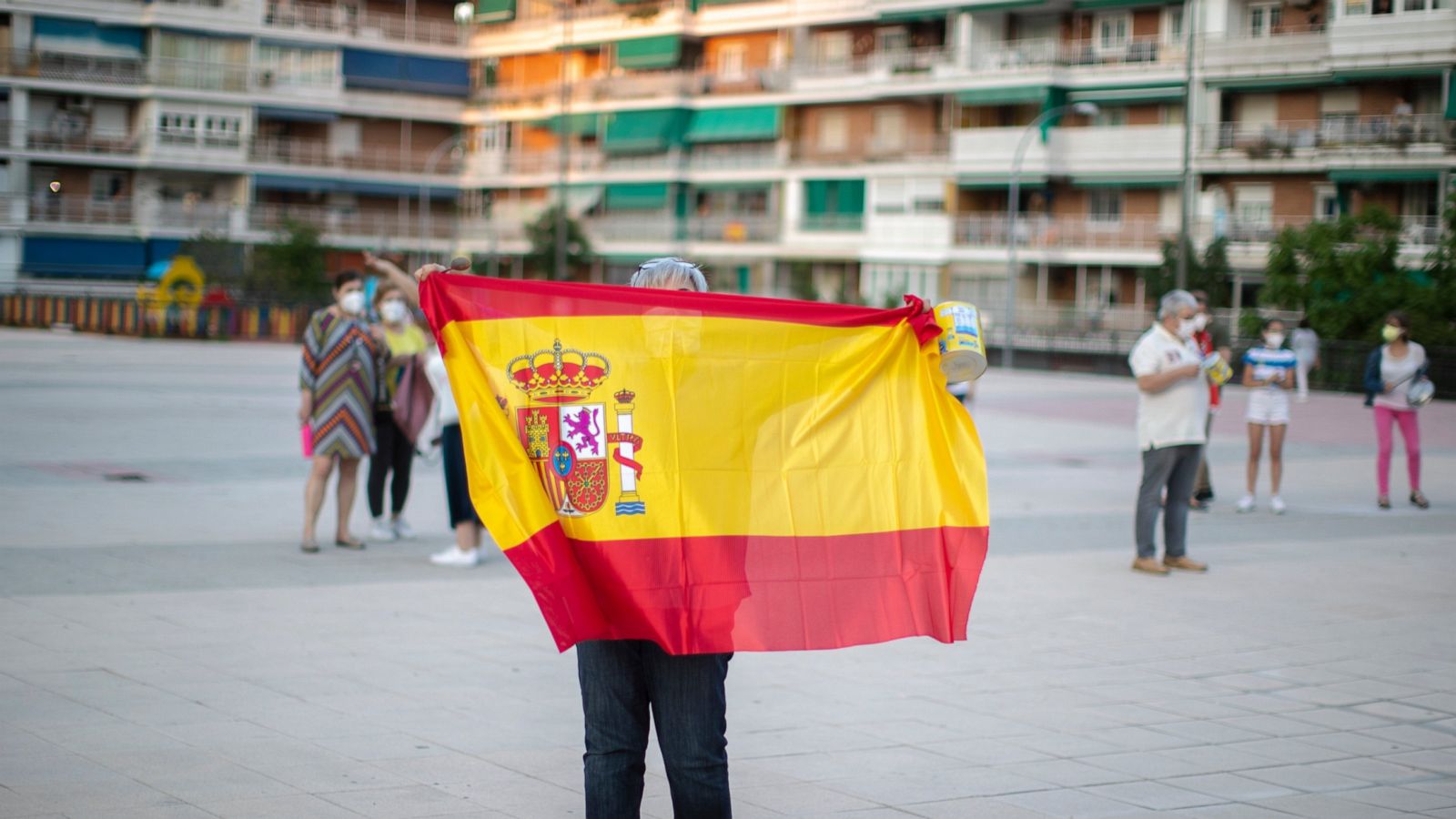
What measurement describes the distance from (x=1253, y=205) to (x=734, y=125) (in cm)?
2447

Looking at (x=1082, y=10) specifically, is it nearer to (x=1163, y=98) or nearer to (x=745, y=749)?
(x=1163, y=98)

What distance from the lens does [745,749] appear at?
7.36m

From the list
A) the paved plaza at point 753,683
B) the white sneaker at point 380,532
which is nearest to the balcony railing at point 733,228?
the paved plaza at point 753,683

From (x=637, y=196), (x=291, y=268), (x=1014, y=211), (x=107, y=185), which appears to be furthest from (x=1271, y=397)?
(x=107, y=185)

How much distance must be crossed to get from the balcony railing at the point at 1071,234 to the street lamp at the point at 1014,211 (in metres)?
0.53

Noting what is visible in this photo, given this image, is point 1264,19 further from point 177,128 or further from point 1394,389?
point 177,128

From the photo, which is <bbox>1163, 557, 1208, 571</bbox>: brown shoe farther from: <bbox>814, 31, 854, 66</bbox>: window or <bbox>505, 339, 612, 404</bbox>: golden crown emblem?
<bbox>814, 31, 854, 66</bbox>: window

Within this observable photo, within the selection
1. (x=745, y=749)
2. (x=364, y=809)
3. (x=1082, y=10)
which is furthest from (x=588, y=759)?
(x=1082, y=10)

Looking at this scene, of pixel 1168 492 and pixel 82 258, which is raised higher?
pixel 82 258

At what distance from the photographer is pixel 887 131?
6912 cm

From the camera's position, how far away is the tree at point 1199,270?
53500mm

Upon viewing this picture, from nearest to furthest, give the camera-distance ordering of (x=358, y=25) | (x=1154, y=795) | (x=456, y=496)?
(x=1154, y=795), (x=456, y=496), (x=358, y=25)

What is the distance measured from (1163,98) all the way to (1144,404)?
50275mm

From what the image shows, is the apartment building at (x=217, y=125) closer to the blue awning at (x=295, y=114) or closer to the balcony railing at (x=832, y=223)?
the blue awning at (x=295, y=114)
